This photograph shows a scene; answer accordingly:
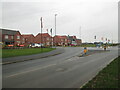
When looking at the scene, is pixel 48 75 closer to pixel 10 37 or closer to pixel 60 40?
pixel 10 37

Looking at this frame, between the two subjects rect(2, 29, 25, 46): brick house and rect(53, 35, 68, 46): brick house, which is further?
rect(53, 35, 68, 46): brick house

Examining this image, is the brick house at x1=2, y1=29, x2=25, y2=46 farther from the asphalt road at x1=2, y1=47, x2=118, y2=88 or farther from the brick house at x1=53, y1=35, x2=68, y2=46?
the asphalt road at x1=2, y1=47, x2=118, y2=88

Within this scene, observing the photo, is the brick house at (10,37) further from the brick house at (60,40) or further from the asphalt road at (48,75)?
the asphalt road at (48,75)

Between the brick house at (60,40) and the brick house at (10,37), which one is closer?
the brick house at (10,37)

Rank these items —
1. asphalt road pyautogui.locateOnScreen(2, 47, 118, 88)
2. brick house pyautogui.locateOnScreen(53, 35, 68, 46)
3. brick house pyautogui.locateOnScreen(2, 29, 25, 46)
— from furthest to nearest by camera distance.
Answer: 1. brick house pyautogui.locateOnScreen(53, 35, 68, 46)
2. brick house pyautogui.locateOnScreen(2, 29, 25, 46)
3. asphalt road pyautogui.locateOnScreen(2, 47, 118, 88)

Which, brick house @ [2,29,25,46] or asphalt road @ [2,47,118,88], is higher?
brick house @ [2,29,25,46]

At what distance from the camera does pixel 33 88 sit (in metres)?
5.61

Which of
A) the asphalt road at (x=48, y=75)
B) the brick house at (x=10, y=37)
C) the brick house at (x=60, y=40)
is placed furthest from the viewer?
the brick house at (x=60, y=40)

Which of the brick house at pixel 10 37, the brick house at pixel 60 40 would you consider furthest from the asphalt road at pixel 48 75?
the brick house at pixel 60 40

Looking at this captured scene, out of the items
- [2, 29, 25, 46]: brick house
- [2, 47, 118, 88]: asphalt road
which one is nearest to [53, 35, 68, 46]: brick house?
[2, 29, 25, 46]: brick house

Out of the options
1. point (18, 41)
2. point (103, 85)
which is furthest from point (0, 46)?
point (103, 85)

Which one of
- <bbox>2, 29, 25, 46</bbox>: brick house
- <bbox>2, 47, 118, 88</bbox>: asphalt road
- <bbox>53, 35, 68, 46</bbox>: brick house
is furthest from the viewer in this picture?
<bbox>53, 35, 68, 46</bbox>: brick house

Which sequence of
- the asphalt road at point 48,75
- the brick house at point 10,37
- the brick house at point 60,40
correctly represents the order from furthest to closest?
the brick house at point 60,40 < the brick house at point 10,37 < the asphalt road at point 48,75

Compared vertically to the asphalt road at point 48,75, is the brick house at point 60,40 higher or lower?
higher
